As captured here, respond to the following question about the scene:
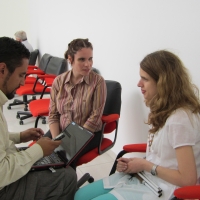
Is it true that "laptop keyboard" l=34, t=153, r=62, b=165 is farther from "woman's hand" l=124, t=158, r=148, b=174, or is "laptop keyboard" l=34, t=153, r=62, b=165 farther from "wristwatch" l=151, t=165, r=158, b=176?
"wristwatch" l=151, t=165, r=158, b=176

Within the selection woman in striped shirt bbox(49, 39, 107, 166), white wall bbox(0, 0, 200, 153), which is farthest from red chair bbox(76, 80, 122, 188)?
white wall bbox(0, 0, 200, 153)

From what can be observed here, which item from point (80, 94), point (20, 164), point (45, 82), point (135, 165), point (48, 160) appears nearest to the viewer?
point (20, 164)

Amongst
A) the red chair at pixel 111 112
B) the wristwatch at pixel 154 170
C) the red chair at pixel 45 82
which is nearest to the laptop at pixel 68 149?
the red chair at pixel 111 112

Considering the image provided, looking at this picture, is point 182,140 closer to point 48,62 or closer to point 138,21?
point 138,21

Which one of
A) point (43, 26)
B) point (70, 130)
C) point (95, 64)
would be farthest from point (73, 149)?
point (43, 26)

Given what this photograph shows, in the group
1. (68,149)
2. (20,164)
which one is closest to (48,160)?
(68,149)

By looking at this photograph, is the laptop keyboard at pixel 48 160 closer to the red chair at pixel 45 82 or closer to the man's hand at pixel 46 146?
the man's hand at pixel 46 146

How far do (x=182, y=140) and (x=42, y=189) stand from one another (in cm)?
72

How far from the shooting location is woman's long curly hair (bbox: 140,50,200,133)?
1060mm

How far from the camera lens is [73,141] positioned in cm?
142

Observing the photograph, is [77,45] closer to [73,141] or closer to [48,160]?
[73,141]

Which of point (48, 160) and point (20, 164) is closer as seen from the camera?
point (20, 164)

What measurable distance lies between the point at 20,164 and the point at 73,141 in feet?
1.41

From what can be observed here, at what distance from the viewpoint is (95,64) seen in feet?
8.42
